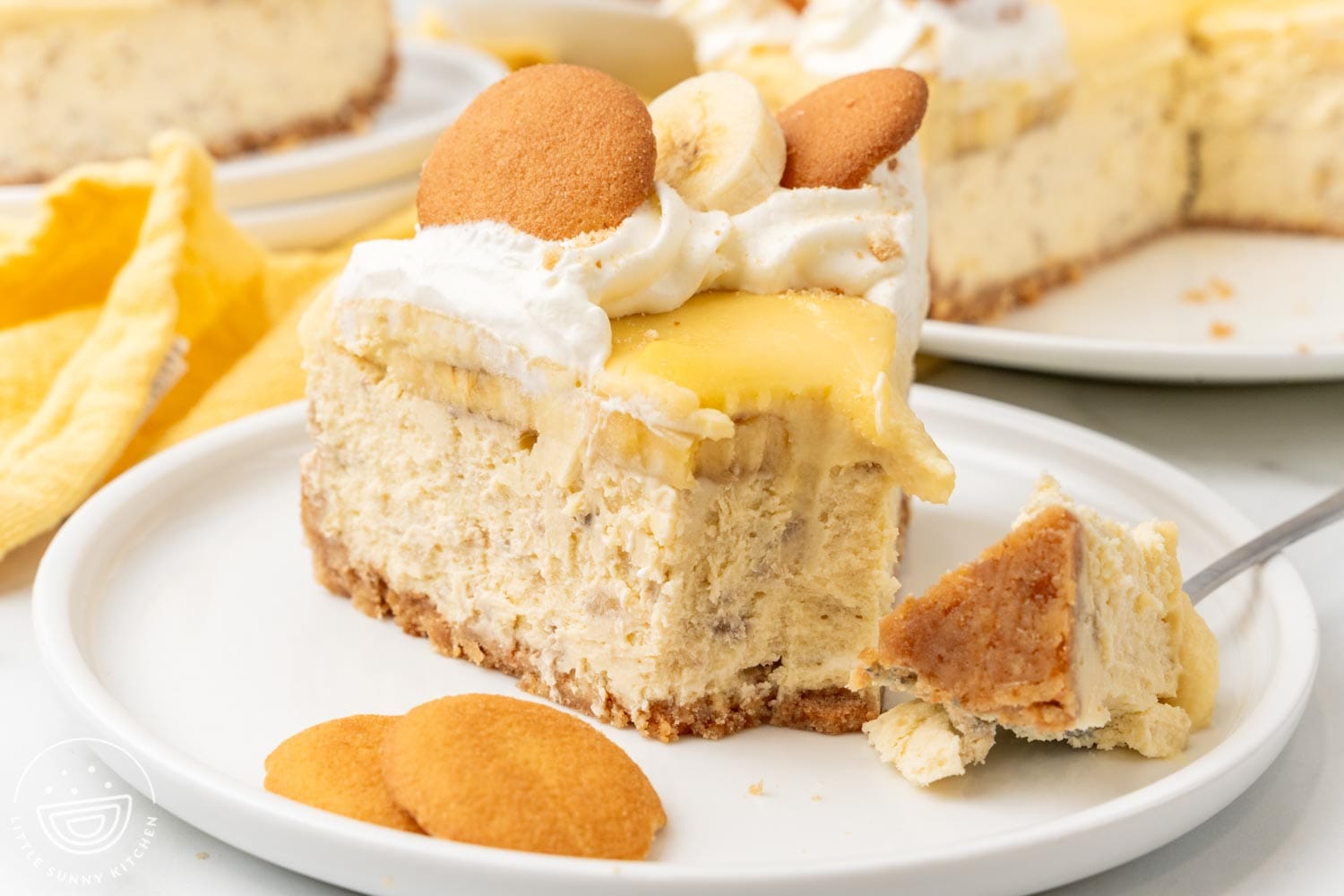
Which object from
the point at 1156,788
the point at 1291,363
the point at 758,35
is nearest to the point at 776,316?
the point at 1156,788

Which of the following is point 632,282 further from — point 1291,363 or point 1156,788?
point 1291,363

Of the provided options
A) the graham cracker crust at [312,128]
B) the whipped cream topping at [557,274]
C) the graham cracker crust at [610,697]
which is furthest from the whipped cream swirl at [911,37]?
the graham cracker crust at [610,697]

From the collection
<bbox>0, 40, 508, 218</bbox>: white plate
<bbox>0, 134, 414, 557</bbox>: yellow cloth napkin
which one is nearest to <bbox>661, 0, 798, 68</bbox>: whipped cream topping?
<bbox>0, 40, 508, 218</bbox>: white plate

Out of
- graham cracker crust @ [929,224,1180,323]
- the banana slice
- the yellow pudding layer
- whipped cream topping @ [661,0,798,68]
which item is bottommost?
graham cracker crust @ [929,224,1180,323]

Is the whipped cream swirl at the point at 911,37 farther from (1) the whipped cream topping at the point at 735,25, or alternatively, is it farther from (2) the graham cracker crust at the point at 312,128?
(2) the graham cracker crust at the point at 312,128

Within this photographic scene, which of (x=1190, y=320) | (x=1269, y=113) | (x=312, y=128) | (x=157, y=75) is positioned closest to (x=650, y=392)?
(x=1190, y=320)

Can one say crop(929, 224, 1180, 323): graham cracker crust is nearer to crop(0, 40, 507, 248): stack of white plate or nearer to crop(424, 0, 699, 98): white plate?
crop(424, 0, 699, 98): white plate

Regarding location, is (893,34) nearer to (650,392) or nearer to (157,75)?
(157,75)
